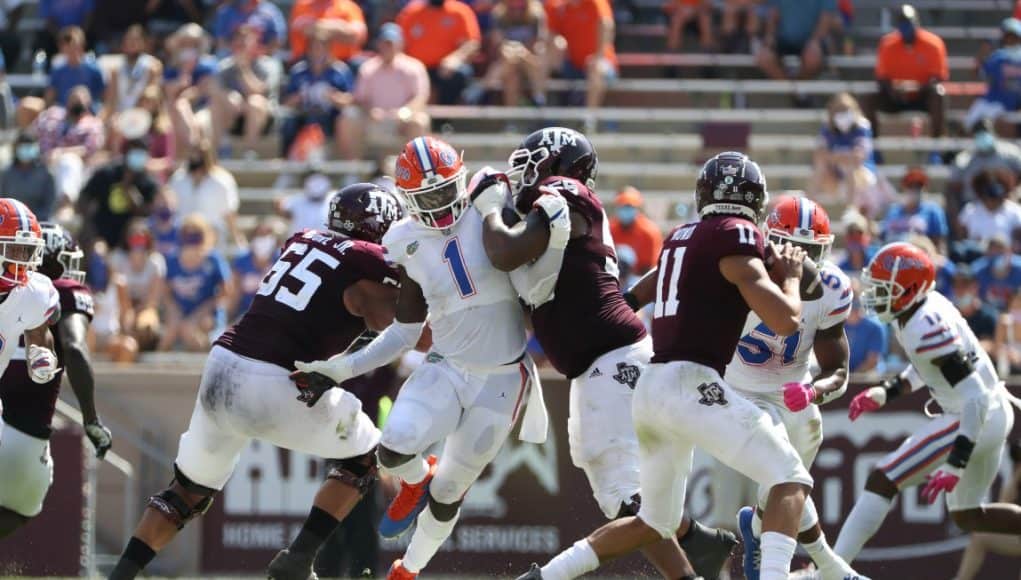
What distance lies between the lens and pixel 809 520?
8.53m

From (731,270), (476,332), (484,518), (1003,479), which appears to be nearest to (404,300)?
(476,332)

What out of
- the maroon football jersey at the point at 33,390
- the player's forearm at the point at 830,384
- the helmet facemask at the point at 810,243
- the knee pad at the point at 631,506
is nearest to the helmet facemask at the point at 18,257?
the maroon football jersey at the point at 33,390

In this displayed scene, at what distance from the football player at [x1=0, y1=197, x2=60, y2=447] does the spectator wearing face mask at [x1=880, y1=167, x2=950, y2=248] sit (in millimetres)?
7395

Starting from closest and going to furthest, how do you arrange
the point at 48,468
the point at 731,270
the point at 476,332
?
the point at 731,270
the point at 476,332
the point at 48,468

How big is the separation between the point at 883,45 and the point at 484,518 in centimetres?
621

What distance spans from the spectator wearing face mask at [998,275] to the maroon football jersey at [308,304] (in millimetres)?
6686

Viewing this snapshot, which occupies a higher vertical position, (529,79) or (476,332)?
(476,332)

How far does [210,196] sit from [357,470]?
22.6ft

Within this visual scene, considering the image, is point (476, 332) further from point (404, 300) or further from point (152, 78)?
point (152, 78)

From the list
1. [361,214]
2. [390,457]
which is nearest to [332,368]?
[390,457]

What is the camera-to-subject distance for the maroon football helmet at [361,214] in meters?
8.58

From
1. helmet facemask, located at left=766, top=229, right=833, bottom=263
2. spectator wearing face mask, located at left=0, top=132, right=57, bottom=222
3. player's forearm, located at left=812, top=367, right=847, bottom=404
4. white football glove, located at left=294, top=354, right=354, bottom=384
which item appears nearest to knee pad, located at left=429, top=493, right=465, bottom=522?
white football glove, located at left=294, top=354, right=354, bottom=384

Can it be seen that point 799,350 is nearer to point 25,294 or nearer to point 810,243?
point 810,243

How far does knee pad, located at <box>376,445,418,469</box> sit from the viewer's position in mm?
8180
